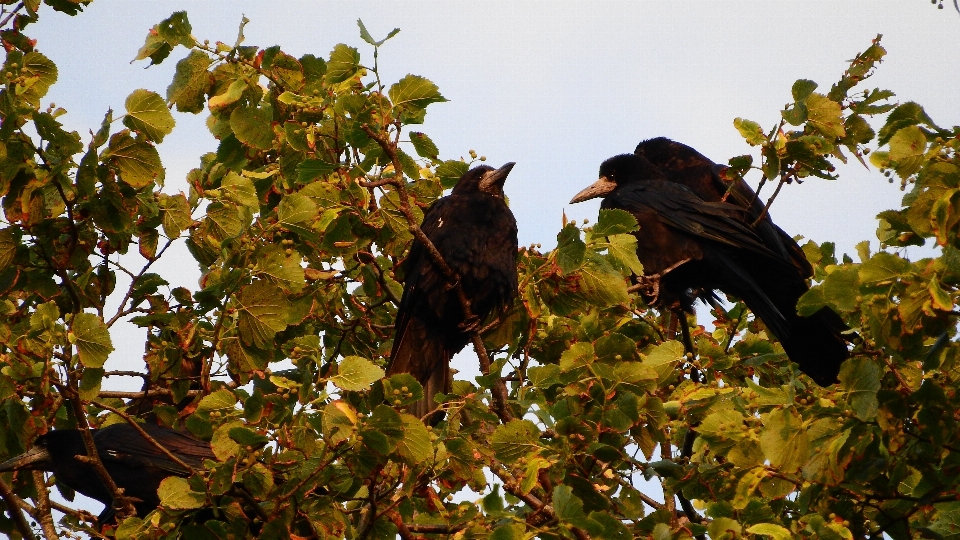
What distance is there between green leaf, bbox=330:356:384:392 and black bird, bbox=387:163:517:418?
180cm

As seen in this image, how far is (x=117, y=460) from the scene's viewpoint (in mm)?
5844

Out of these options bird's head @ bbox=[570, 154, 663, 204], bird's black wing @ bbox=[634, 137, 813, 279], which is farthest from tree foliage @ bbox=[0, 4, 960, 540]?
→ bird's head @ bbox=[570, 154, 663, 204]

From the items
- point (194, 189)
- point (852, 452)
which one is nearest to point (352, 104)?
point (194, 189)

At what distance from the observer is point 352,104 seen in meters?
3.98

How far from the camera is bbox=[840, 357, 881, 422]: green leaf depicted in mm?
3227

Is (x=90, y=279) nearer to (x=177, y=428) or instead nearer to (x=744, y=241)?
(x=177, y=428)

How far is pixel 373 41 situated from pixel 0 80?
149 cm

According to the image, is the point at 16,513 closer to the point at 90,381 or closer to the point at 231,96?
the point at 90,381

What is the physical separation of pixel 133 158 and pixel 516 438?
1.94 meters

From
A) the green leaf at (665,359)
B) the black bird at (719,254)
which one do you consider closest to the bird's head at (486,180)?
the black bird at (719,254)

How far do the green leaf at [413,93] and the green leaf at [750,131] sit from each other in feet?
4.42

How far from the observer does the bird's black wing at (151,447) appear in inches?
215

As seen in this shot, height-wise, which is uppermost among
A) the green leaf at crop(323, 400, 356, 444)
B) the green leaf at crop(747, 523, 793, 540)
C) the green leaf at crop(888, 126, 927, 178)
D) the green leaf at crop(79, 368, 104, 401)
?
the green leaf at crop(79, 368, 104, 401)

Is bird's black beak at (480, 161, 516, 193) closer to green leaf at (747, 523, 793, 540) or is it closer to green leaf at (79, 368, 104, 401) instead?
green leaf at (79, 368, 104, 401)
